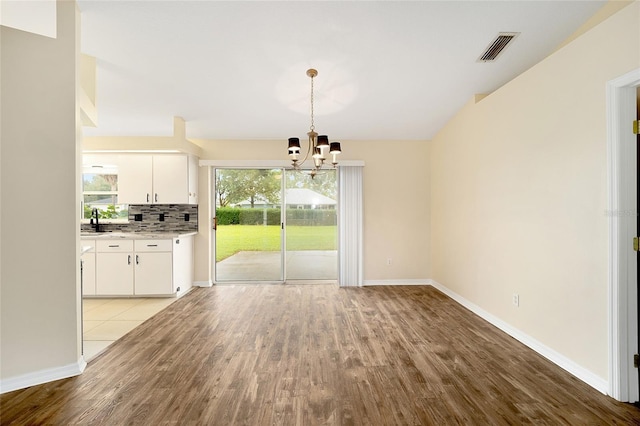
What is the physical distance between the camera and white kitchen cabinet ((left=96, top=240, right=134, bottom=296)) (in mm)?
4645

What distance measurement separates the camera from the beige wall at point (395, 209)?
5.57 meters

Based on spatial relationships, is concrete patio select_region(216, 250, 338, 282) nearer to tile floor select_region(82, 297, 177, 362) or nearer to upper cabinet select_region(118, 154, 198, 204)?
tile floor select_region(82, 297, 177, 362)

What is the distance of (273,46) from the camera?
322 cm

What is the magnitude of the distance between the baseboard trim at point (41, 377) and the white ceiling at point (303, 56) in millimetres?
2986

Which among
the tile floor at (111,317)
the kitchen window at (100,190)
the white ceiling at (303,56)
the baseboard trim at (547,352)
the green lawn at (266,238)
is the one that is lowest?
the tile floor at (111,317)

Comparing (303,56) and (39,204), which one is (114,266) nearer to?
(39,204)

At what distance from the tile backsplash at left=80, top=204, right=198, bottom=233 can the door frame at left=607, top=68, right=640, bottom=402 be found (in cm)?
545

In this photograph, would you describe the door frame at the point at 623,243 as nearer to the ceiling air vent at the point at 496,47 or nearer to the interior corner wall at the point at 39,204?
the ceiling air vent at the point at 496,47

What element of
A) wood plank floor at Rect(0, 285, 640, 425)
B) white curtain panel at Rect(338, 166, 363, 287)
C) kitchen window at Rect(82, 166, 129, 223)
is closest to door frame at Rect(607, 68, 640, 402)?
wood plank floor at Rect(0, 285, 640, 425)

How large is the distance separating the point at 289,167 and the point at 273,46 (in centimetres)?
251

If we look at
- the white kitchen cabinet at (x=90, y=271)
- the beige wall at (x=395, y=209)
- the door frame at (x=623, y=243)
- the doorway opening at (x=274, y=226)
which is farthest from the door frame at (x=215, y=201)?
the door frame at (x=623, y=243)

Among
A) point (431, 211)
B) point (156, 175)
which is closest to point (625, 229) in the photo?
point (431, 211)

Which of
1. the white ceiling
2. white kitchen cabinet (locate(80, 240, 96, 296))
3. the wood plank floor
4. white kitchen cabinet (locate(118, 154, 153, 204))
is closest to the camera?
the wood plank floor

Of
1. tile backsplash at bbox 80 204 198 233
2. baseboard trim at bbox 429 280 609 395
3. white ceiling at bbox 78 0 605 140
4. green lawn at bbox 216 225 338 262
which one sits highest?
white ceiling at bbox 78 0 605 140
